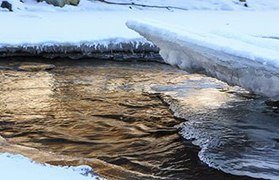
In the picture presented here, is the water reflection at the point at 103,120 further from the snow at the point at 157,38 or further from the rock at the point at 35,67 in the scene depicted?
the snow at the point at 157,38

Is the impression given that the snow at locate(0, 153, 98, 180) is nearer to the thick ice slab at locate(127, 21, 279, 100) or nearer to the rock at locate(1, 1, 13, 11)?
the thick ice slab at locate(127, 21, 279, 100)

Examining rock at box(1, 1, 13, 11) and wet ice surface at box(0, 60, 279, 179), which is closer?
wet ice surface at box(0, 60, 279, 179)

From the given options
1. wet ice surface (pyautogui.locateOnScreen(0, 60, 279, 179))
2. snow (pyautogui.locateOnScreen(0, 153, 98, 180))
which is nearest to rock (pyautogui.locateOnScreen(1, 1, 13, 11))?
wet ice surface (pyautogui.locateOnScreen(0, 60, 279, 179))

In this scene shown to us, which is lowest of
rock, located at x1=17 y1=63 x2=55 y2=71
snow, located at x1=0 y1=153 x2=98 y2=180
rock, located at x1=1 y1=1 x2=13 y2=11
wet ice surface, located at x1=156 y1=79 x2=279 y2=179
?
rock, located at x1=17 y1=63 x2=55 y2=71

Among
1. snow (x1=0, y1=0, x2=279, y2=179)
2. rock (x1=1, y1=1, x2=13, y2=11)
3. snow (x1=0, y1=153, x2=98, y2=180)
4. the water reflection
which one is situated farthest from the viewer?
rock (x1=1, y1=1, x2=13, y2=11)

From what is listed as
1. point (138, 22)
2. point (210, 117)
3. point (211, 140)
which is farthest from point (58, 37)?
point (211, 140)

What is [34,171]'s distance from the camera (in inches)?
131

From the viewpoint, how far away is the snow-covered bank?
446cm

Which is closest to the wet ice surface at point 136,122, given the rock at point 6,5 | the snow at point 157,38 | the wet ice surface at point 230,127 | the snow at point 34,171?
the wet ice surface at point 230,127

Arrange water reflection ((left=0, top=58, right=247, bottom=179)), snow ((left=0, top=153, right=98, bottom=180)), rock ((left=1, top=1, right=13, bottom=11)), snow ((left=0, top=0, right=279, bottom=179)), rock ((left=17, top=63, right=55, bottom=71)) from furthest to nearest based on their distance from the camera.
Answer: rock ((left=1, top=1, right=13, bottom=11)) < rock ((left=17, top=63, right=55, bottom=71)) < snow ((left=0, top=0, right=279, bottom=179)) < water reflection ((left=0, top=58, right=247, bottom=179)) < snow ((left=0, top=153, right=98, bottom=180))

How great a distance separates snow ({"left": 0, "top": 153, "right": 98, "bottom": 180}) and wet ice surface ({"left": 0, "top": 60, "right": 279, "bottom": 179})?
0.16 metres

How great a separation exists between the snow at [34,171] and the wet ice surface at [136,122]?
16 centimetres

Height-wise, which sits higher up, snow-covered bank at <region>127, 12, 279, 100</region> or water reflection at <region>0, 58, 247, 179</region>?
snow-covered bank at <region>127, 12, 279, 100</region>

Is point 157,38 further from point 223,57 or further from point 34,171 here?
point 34,171
